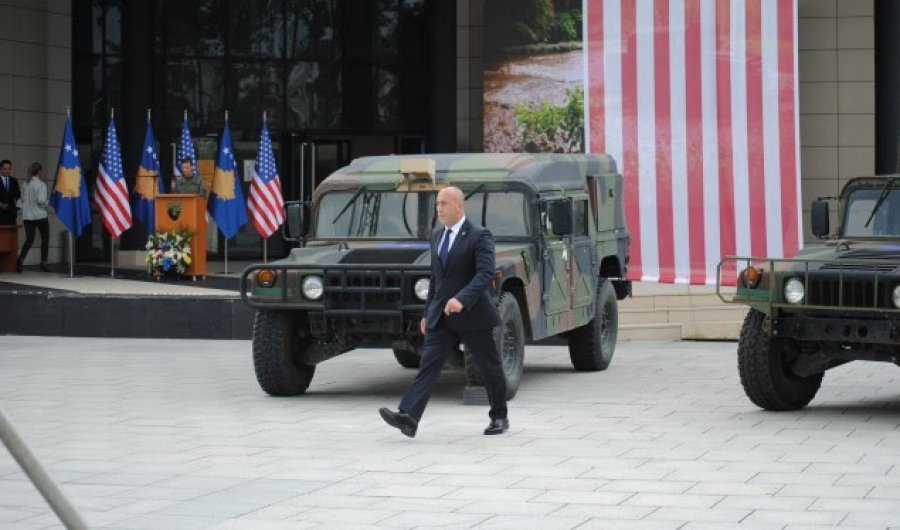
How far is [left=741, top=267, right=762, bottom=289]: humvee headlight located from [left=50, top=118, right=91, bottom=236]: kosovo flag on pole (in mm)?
16091

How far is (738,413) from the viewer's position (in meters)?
13.7

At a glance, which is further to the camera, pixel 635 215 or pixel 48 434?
pixel 635 215

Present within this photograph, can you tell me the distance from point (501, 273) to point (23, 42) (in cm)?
1959

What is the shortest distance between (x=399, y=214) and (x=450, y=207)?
11.5 ft

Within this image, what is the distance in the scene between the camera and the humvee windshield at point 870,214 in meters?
14.3

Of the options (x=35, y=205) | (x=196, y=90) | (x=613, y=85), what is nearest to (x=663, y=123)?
(x=613, y=85)

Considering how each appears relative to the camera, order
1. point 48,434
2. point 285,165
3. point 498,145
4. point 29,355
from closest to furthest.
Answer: point 48,434 < point 29,355 < point 498,145 < point 285,165

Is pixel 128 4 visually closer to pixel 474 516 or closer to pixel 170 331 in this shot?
pixel 170 331

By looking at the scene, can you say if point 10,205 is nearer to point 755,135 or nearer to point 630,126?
point 630,126

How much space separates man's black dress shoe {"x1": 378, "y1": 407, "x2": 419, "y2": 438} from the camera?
39.0ft

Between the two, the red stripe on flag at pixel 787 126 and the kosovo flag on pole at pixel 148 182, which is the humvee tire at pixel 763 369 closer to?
the red stripe on flag at pixel 787 126

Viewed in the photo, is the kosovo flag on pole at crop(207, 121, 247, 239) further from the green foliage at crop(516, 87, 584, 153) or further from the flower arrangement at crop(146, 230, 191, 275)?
the green foliage at crop(516, 87, 584, 153)

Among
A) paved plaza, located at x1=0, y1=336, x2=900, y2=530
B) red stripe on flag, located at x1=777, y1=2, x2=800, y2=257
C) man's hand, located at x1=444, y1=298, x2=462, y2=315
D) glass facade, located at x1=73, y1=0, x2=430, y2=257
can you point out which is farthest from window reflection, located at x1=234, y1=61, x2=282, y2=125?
man's hand, located at x1=444, y1=298, x2=462, y2=315

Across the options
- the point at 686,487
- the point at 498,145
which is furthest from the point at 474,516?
the point at 498,145
